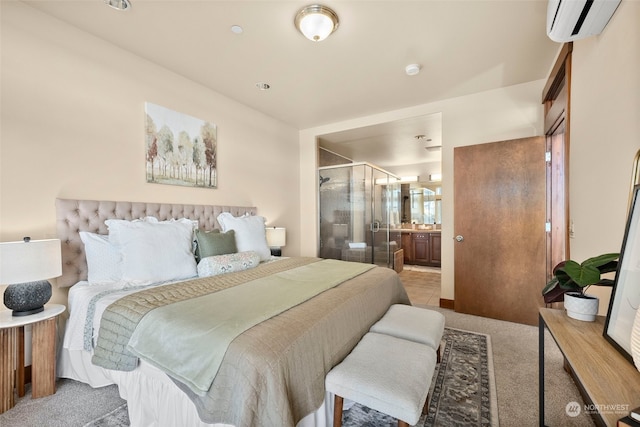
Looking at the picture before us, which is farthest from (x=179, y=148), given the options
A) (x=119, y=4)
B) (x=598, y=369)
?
(x=598, y=369)

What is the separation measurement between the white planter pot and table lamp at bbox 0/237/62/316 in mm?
2858

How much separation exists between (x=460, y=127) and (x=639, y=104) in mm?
2438

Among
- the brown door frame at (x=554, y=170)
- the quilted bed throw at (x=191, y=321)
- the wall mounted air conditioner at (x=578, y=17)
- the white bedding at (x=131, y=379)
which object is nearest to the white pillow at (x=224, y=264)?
the quilted bed throw at (x=191, y=321)

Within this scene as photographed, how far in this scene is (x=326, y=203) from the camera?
4828 mm

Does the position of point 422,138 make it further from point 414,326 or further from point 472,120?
point 414,326

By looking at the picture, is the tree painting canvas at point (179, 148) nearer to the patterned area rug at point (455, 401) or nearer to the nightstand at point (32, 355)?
the nightstand at point (32, 355)

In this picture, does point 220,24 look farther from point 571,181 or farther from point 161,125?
point 571,181

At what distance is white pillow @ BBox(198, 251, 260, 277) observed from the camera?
229 cm

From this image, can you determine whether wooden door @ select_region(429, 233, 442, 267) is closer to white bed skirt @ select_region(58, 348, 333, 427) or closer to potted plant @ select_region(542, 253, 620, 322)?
potted plant @ select_region(542, 253, 620, 322)

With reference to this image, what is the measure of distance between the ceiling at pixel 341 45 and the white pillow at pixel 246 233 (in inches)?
62.4

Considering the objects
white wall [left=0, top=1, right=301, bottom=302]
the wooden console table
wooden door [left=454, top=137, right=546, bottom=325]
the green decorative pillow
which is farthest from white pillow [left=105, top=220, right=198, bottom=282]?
wooden door [left=454, top=137, right=546, bottom=325]

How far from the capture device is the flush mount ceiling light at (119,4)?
1.93 metres

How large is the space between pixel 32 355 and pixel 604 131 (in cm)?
376

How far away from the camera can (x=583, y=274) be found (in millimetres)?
1071
